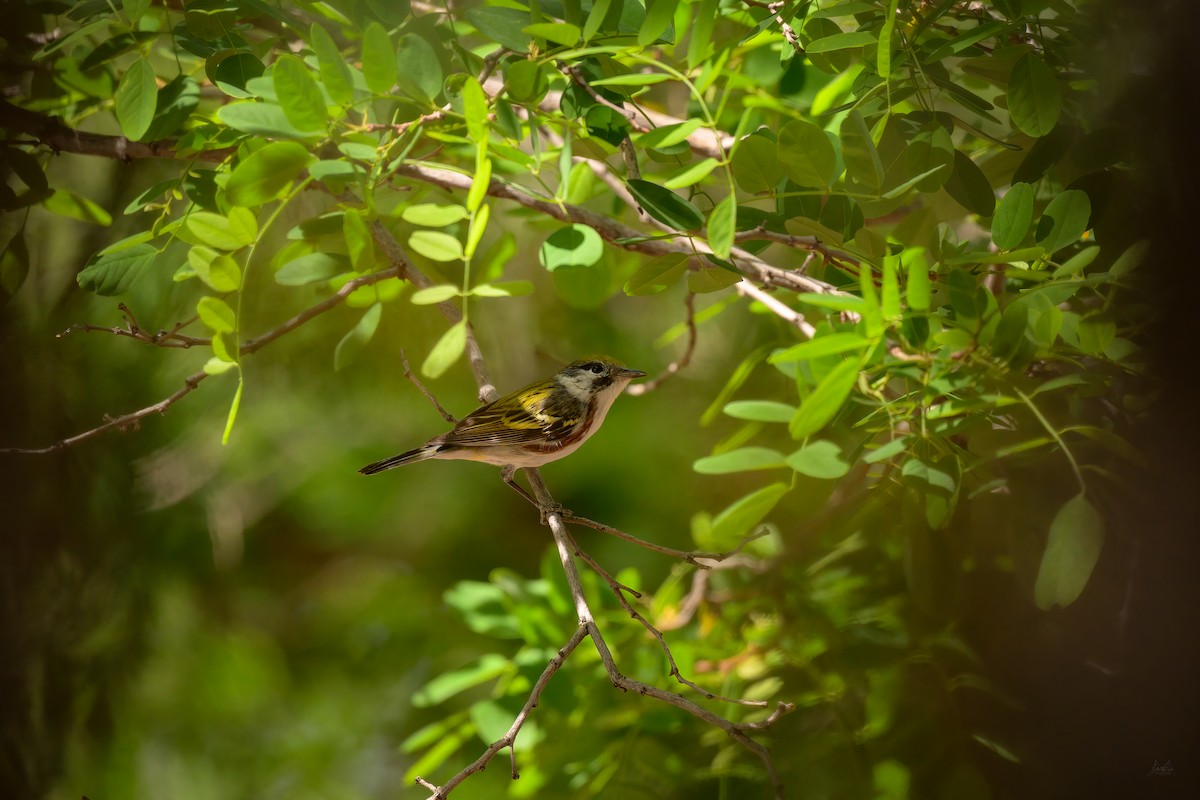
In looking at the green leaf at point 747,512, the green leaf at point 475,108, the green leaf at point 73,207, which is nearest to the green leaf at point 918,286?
the green leaf at point 747,512

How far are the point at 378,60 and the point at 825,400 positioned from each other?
0.46m

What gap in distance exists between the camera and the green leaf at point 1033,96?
70cm

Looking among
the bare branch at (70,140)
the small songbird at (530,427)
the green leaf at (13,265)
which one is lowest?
the small songbird at (530,427)

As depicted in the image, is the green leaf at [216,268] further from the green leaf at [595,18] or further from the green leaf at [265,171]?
the green leaf at [595,18]

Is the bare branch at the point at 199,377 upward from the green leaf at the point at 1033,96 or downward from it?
downward

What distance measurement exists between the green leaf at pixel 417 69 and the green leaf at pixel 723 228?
11.2 inches

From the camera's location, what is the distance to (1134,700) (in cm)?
50

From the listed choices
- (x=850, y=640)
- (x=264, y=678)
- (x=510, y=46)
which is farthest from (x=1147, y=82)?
(x=264, y=678)

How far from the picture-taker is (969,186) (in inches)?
30.2

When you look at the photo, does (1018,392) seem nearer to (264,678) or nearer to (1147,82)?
(1147,82)

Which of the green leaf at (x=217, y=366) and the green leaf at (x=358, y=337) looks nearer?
the green leaf at (x=217, y=366)

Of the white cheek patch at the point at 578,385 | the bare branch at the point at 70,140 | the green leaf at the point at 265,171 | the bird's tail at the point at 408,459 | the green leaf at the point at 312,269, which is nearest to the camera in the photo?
the green leaf at the point at 265,171

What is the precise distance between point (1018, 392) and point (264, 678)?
1555mm

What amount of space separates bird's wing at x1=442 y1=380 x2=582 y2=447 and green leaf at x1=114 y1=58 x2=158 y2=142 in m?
0.56
